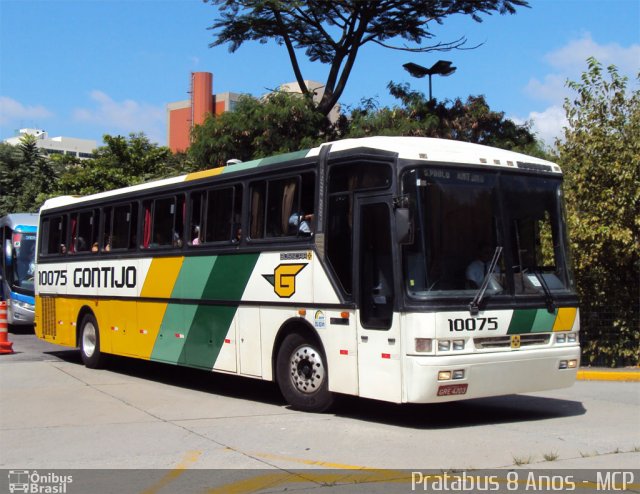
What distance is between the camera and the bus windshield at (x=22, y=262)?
23469 mm

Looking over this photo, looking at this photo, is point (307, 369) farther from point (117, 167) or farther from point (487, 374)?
point (117, 167)

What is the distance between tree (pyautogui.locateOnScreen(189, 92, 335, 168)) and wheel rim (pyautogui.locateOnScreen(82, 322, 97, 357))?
9206 millimetres

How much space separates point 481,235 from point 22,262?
1820cm

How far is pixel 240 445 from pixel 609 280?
9834mm

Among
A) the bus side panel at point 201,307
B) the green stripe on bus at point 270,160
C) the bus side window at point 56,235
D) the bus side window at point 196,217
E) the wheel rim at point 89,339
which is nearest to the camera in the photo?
the green stripe on bus at point 270,160

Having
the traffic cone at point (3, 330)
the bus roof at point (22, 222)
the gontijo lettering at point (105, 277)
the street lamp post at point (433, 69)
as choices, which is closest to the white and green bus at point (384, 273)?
the gontijo lettering at point (105, 277)

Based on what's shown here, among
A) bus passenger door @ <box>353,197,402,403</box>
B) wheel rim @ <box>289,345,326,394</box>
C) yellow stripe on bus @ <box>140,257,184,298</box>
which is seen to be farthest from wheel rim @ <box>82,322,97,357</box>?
bus passenger door @ <box>353,197,402,403</box>

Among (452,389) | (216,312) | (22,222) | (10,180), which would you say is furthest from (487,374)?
(10,180)

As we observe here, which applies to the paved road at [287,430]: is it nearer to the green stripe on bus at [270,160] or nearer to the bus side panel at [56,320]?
the bus side panel at [56,320]

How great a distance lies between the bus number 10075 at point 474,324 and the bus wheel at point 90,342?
869cm

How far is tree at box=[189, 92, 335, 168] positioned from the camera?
77.2ft

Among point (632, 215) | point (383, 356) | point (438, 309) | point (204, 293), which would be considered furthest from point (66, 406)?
point (632, 215)

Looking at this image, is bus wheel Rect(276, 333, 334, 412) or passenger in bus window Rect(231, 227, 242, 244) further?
passenger in bus window Rect(231, 227, 242, 244)

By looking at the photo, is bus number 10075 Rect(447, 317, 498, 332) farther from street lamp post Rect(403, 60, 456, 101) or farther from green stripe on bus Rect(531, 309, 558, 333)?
street lamp post Rect(403, 60, 456, 101)
